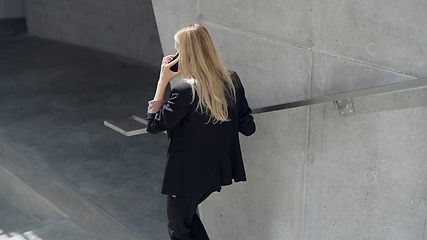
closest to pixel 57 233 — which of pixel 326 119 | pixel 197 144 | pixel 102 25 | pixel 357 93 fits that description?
pixel 197 144

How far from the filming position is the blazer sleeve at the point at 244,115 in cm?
356

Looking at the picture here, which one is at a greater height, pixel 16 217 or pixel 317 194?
pixel 317 194

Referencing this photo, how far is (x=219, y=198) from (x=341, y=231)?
1089 mm

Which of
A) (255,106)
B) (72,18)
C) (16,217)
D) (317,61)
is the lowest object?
(16,217)

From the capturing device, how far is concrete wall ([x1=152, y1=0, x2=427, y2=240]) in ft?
9.75

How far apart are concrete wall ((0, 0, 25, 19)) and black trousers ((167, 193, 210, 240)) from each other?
11.8 meters

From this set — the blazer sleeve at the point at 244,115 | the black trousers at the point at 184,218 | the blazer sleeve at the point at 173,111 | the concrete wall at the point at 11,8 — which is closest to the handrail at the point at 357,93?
the blazer sleeve at the point at 244,115

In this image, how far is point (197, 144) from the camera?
347 centimetres

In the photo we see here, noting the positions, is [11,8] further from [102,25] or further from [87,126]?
[87,126]

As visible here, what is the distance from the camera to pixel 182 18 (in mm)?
4176

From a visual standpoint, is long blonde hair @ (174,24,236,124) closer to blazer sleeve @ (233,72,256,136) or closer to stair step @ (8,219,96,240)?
blazer sleeve @ (233,72,256,136)

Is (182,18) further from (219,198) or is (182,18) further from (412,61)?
(412,61)

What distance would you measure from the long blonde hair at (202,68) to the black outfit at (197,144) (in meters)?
0.06

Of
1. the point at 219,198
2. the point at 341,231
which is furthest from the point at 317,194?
the point at 219,198
